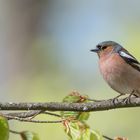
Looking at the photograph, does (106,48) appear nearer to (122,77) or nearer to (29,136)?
(122,77)

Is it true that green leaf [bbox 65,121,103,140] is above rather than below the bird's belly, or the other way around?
below

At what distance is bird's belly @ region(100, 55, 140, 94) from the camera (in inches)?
235

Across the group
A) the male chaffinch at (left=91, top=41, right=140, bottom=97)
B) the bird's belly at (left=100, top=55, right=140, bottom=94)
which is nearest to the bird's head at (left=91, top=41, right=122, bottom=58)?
the male chaffinch at (left=91, top=41, right=140, bottom=97)

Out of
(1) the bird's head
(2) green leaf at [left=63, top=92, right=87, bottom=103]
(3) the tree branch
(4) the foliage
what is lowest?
(4) the foliage

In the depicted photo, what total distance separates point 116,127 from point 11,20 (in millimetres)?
4081

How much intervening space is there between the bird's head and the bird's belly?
1.64ft

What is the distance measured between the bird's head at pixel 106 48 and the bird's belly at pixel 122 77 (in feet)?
1.64

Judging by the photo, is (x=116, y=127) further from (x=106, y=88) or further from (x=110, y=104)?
(x=110, y=104)

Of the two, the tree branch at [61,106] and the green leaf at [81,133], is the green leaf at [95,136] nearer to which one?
the green leaf at [81,133]

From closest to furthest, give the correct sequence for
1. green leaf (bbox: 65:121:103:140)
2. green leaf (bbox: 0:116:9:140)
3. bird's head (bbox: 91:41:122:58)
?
green leaf (bbox: 0:116:9:140)
green leaf (bbox: 65:121:103:140)
bird's head (bbox: 91:41:122:58)

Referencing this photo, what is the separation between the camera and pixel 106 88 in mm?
10961

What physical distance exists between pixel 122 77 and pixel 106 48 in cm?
88

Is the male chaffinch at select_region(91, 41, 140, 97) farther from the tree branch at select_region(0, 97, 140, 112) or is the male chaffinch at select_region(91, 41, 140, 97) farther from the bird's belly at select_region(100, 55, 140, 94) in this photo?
the tree branch at select_region(0, 97, 140, 112)


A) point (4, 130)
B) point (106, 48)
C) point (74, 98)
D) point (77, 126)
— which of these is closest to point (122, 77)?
point (106, 48)
